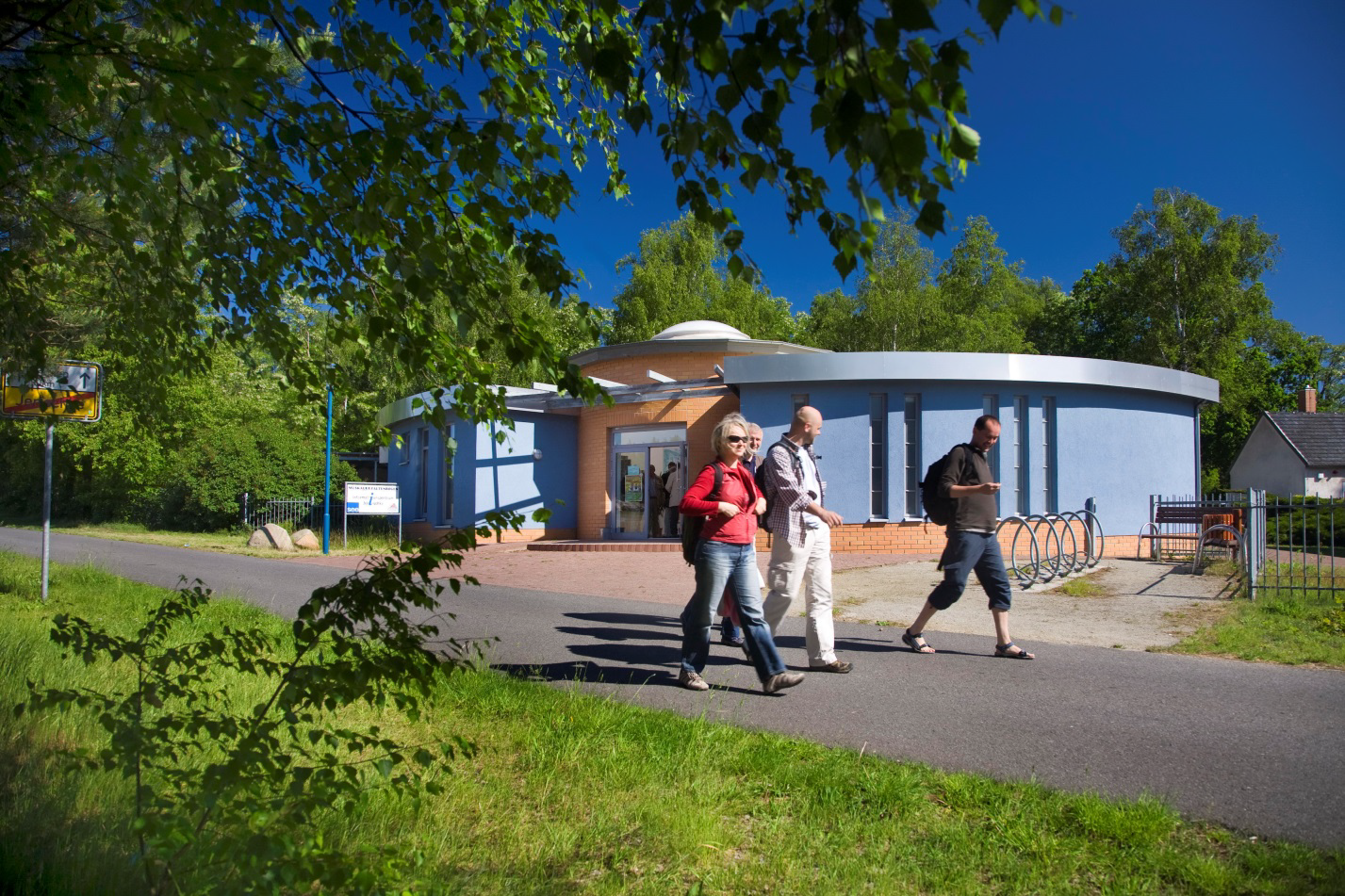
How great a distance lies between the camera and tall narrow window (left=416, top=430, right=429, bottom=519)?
24969 millimetres

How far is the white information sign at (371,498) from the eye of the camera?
806 inches

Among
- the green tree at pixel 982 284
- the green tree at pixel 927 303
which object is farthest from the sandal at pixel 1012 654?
the green tree at pixel 982 284

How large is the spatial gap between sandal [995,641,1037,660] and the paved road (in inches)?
3.8

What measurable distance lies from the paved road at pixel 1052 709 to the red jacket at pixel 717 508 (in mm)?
960

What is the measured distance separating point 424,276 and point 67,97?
4.41ft

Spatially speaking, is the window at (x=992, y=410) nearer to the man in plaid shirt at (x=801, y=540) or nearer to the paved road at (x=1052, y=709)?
the paved road at (x=1052, y=709)

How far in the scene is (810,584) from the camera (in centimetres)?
606

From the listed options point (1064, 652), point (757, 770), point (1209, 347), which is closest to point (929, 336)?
point (1209, 347)

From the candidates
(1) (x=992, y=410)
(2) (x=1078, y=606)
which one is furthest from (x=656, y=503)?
(2) (x=1078, y=606)

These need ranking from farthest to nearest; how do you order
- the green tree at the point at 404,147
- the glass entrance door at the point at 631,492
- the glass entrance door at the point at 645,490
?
1. the glass entrance door at the point at 631,492
2. the glass entrance door at the point at 645,490
3. the green tree at the point at 404,147

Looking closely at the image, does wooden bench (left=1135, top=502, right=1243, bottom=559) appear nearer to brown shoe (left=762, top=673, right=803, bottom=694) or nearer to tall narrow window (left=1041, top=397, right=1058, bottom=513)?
tall narrow window (left=1041, top=397, right=1058, bottom=513)

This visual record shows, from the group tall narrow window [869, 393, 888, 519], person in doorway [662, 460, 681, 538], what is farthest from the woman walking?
person in doorway [662, 460, 681, 538]

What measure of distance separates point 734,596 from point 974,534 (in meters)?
2.23

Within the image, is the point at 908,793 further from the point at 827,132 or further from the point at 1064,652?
the point at 1064,652
